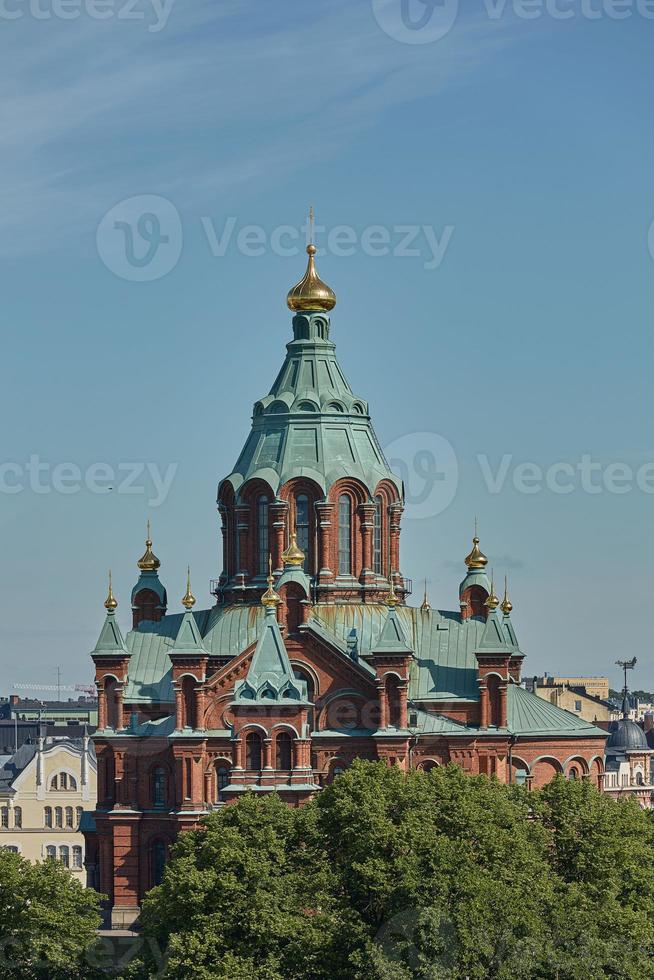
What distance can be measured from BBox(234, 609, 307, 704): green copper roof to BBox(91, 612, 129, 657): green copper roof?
7692mm

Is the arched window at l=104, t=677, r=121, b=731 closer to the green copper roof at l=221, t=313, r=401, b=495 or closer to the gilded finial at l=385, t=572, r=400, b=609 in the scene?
the green copper roof at l=221, t=313, r=401, b=495

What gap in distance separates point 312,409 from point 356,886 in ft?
105

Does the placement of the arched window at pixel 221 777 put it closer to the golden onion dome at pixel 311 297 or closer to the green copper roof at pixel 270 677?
the green copper roof at pixel 270 677

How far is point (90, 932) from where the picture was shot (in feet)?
255

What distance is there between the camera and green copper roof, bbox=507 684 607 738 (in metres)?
102

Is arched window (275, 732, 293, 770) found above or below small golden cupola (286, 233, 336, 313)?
below

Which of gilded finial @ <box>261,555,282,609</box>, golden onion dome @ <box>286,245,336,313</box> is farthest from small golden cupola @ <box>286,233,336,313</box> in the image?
gilded finial @ <box>261,555,282,609</box>

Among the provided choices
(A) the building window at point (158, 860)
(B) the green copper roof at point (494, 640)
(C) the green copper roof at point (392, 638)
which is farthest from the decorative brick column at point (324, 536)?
(A) the building window at point (158, 860)

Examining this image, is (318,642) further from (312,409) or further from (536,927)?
(536,927)

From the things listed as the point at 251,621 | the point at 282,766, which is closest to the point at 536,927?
the point at 282,766

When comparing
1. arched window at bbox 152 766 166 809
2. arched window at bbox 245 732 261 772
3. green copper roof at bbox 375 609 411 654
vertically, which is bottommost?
arched window at bbox 152 766 166 809

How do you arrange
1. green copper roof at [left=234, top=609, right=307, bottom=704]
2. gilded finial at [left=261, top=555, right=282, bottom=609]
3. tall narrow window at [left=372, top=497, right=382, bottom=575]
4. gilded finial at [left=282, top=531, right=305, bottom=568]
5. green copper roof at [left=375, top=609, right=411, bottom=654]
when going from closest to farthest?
green copper roof at [left=234, top=609, right=307, bottom=704], green copper roof at [left=375, top=609, right=411, bottom=654], gilded finial at [left=261, top=555, right=282, bottom=609], gilded finial at [left=282, top=531, right=305, bottom=568], tall narrow window at [left=372, top=497, right=382, bottom=575]

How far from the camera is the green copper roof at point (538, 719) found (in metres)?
102

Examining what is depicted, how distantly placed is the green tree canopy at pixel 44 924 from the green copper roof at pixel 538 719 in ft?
87.6
